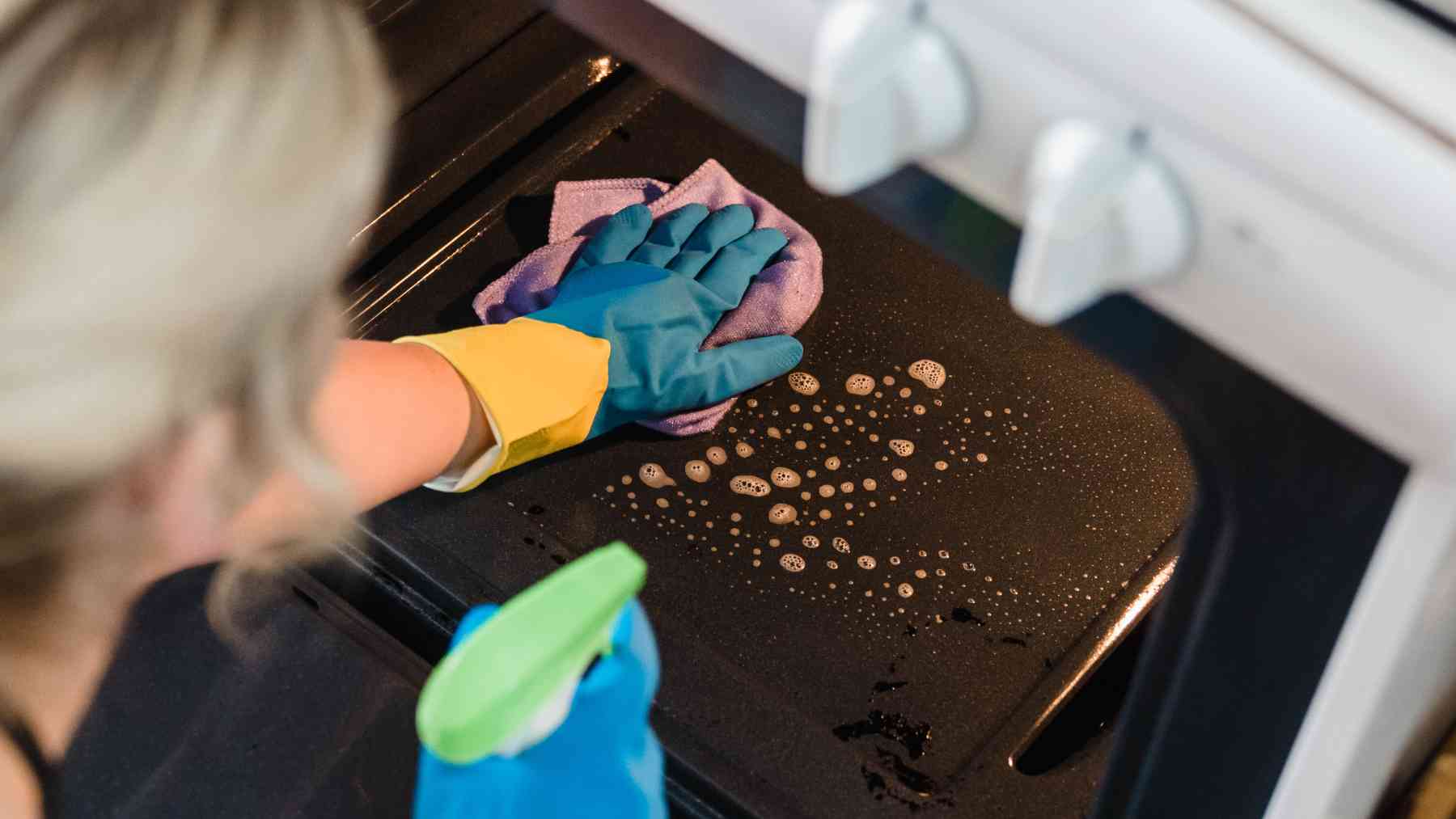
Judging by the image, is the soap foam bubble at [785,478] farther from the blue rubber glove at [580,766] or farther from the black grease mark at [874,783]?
the blue rubber glove at [580,766]

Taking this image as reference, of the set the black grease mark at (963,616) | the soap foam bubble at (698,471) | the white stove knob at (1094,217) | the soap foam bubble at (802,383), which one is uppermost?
the white stove knob at (1094,217)

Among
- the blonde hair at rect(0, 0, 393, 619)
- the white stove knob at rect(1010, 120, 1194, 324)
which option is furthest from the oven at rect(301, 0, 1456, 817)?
the blonde hair at rect(0, 0, 393, 619)

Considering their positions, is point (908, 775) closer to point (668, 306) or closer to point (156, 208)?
point (668, 306)

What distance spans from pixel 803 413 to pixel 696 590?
0.58 ft

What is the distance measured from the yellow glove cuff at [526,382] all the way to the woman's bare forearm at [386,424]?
0.05 feet

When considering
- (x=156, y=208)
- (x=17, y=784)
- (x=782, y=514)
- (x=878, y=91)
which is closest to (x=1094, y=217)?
(x=878, y=91)

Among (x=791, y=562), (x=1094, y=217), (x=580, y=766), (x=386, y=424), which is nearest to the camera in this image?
(x=1094, y=217)

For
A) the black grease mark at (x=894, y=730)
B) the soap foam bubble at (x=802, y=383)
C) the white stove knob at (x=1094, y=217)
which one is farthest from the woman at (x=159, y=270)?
the soap foam bubble at (x=802, y=383)

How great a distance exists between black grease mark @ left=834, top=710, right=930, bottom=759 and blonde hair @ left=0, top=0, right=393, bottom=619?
1.90 feet

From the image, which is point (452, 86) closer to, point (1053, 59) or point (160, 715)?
point (160, 715)

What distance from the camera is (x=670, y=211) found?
4.23 feet

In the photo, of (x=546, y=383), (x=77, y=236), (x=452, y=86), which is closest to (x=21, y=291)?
(x=77, y=236)

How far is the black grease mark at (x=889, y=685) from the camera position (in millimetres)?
1047

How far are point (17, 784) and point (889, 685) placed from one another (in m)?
0.55
